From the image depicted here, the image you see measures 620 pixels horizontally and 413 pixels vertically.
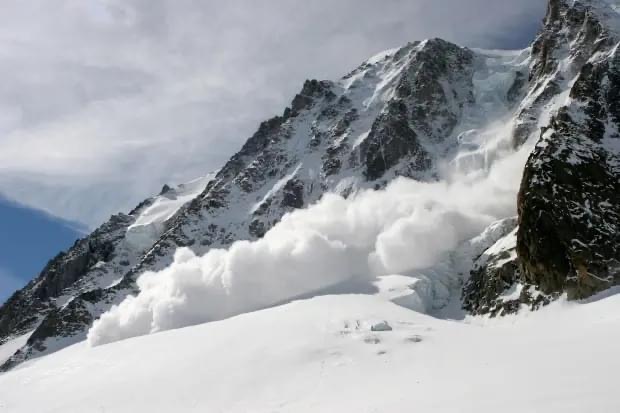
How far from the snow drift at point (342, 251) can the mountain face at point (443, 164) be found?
6.61 m

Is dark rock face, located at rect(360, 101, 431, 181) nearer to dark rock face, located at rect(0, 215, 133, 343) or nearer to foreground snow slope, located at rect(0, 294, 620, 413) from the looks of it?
foreground snow slope, located at rect(0, 294, 620, 413)

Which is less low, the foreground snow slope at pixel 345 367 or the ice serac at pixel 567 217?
the ice serac at pixel 567 217

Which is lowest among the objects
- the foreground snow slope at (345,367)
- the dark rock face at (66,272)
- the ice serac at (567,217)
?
the foreground snow slope at (345,367)

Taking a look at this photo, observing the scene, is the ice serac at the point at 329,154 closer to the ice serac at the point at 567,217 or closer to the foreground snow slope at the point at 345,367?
the ice serac at the point at 567,217

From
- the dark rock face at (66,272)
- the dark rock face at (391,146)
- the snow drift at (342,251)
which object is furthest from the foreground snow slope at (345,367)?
the dark rock face at (66,272)

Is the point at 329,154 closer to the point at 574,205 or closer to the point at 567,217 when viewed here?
the point at 574,205

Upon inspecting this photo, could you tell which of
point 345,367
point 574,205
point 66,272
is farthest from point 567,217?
point 66,272

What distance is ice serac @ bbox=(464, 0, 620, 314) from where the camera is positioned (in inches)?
2076

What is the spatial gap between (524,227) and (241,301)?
48967mm

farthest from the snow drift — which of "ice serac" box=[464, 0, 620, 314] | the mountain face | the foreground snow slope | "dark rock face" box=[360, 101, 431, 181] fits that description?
the foreground snow slope

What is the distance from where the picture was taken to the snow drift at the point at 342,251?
8588cm

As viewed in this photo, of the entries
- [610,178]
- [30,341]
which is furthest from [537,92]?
[30,341]

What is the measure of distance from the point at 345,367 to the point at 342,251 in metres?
60.1

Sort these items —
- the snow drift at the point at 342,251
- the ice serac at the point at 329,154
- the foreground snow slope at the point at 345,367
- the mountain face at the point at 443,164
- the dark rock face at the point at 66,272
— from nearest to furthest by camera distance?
the foreground snow slope at the point at 345,367 → the mountain face at the point at 443,164 → the snow drift at the point at 342,251 → the ice serac at the point at 329,154 → the dark rock face at the point at 66,272
